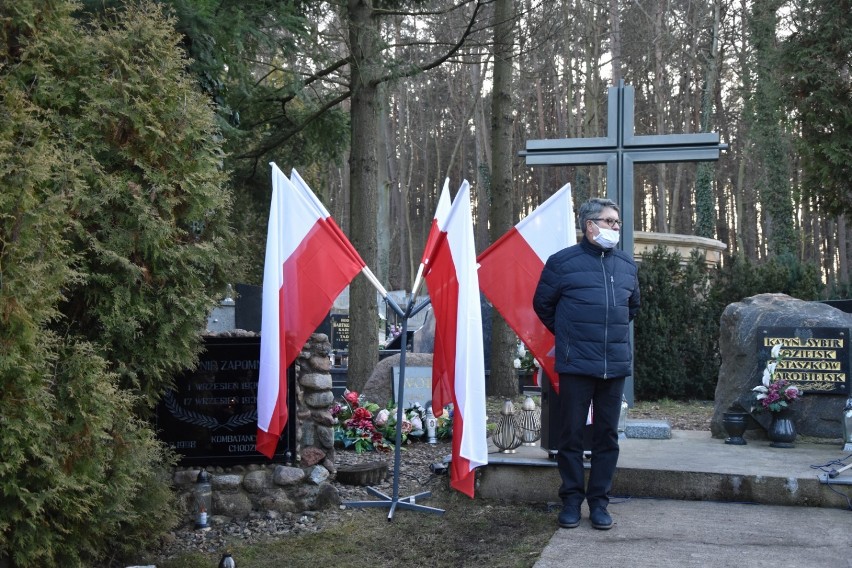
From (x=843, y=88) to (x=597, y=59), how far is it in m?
18.0

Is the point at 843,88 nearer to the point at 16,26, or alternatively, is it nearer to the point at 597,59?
the point at 16,26

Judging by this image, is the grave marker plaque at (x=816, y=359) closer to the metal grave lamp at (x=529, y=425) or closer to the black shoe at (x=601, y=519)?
the metal grave lamp at (x=529, y=425)

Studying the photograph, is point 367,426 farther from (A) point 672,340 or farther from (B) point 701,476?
(A) point 672,340

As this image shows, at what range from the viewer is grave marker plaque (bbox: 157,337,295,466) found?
6137 millimetres

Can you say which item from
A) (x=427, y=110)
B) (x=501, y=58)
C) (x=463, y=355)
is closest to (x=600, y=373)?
(x=463, y=355)

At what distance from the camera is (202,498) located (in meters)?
5.98

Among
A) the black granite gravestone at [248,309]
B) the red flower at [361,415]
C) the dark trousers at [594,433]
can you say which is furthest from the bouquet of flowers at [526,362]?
the dark trousers at [594,433]

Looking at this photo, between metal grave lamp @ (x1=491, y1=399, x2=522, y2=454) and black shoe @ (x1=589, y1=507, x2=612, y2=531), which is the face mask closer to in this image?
black shoe @ (x1=589, y1=507, x2=612, y2=531)

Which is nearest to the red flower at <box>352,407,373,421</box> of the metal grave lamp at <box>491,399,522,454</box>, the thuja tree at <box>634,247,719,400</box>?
the metal grave lamp at <box>491,399,522,454</box>

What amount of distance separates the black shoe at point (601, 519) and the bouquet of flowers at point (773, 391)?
253cm

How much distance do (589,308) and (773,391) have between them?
2.68 meters

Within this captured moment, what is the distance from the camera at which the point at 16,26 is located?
14.6ft

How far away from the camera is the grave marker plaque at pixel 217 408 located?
20.1 ft

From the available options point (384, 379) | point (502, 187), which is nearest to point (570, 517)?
point (384, 379)
